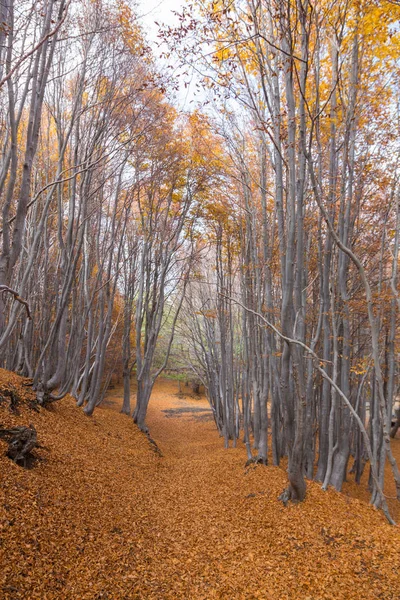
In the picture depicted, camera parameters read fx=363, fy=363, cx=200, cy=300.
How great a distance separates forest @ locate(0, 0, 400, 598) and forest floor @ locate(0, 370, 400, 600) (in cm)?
34

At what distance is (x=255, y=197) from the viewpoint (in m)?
7.50

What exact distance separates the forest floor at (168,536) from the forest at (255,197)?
34 centimetres

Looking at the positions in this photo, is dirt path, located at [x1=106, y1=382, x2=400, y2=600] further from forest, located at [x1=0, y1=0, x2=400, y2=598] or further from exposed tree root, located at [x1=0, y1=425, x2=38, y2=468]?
exposed tree root, located at [x1=0, y1=425, x2=38, y2=468]

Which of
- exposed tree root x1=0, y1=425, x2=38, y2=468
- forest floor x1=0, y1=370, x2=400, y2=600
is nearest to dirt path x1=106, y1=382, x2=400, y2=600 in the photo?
forest floor x1=0, y1=370, x2=400, y2=600

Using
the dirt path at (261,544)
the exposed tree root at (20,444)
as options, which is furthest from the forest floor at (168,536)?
the exposed tree root at (20,444)

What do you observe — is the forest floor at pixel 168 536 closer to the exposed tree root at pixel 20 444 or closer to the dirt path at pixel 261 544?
the dirt path at pixel 261 544

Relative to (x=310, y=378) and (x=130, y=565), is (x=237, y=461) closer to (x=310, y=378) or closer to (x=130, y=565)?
(x=310, y=378)

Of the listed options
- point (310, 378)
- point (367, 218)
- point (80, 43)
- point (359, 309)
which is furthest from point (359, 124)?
point (80, 43)

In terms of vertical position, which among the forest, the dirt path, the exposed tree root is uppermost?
the forest

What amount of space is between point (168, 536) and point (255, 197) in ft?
20.3

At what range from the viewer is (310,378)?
4.92 m

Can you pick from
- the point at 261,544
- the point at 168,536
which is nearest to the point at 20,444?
the point at 168,536

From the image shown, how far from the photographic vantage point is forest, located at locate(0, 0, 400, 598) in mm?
3402

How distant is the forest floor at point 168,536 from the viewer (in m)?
2.22
